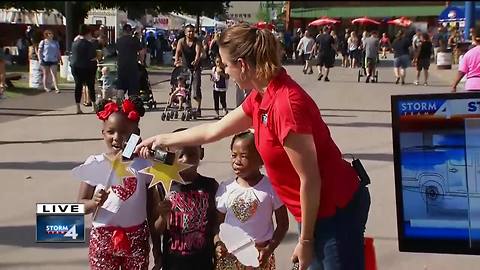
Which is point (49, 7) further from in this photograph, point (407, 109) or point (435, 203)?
point (435, 203)

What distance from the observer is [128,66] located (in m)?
13.9

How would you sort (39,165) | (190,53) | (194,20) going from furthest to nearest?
(190,53) → (39,165) → (194,20)

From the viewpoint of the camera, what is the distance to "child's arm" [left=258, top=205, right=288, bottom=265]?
3.78m

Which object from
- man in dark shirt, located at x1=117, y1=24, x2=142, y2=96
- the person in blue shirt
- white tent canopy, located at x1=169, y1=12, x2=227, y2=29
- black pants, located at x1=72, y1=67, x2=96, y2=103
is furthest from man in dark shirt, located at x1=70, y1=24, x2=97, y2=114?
white tent canopy, located at x1=169, y1=12, x2=227, y2=29

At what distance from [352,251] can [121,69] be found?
11224 mm

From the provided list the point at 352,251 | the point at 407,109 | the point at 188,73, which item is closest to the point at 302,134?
the point at 352,251

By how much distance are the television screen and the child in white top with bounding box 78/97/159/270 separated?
4.08 ft

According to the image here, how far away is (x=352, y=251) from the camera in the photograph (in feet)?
10.3

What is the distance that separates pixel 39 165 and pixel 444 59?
59.0ft

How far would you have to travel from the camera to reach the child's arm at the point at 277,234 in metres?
3.78

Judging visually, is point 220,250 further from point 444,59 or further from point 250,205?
point 444,59

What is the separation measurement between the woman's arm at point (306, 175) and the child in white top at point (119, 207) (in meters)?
1.06

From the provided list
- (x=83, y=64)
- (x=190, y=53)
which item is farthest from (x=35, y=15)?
(x=83, y=64)

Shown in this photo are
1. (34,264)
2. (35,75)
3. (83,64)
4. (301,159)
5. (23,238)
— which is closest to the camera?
(301,159)
